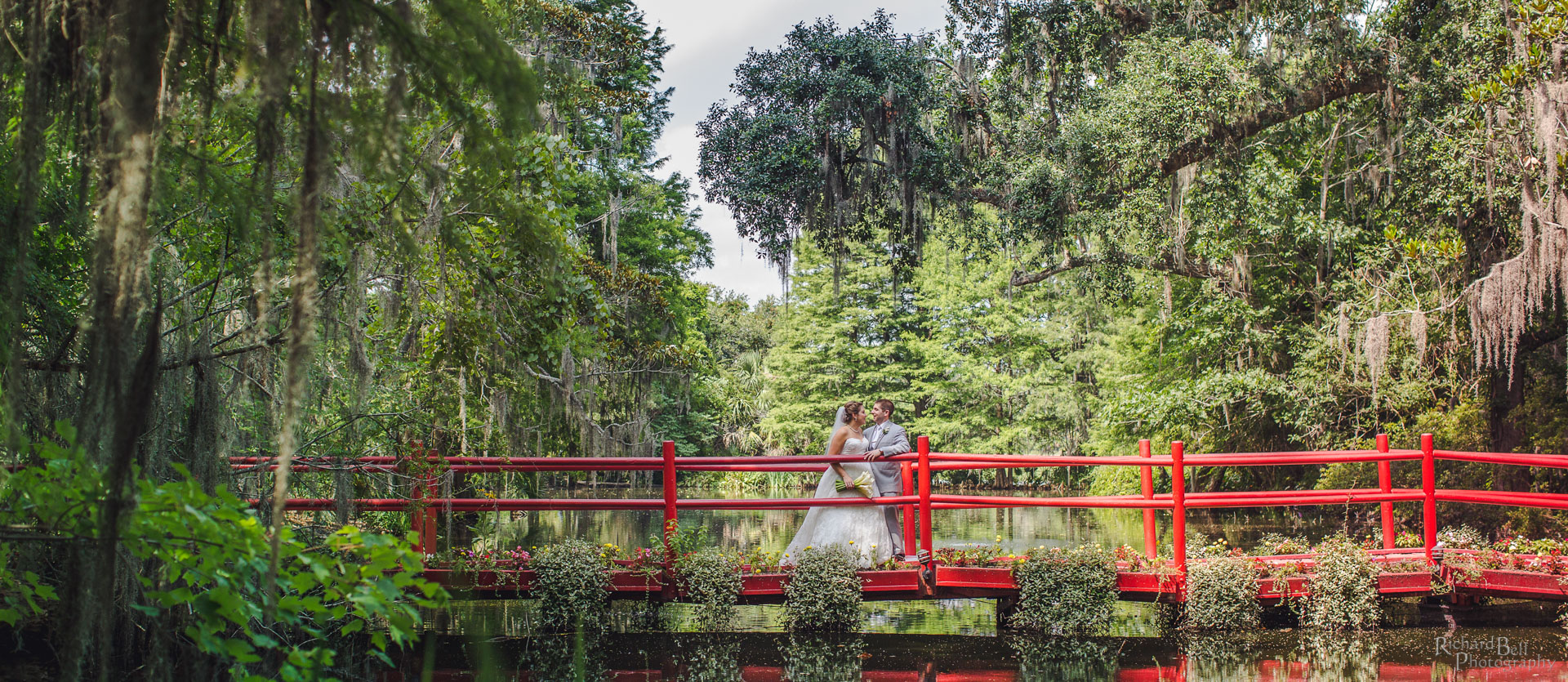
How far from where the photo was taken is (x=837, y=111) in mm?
14266

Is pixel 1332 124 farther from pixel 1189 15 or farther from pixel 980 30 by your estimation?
pixel 980 30

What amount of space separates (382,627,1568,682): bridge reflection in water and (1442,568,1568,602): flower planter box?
0.90 ft

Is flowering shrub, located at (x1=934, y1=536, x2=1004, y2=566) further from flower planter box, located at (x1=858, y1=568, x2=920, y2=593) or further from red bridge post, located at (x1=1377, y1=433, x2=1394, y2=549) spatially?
red bridge post, located at (x1=1377, y1=433, x2=1394, y2=549)

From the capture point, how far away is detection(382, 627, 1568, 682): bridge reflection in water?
19.5 feet

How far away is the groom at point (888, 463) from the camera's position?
7613mm

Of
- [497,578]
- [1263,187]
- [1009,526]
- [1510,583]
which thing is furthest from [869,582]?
[1009,526]

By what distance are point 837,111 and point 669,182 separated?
16.8 meters

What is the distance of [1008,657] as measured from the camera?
6461 mm

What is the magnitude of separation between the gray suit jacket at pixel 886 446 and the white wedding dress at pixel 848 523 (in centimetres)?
7

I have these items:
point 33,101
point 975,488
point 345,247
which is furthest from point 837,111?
point 975,488

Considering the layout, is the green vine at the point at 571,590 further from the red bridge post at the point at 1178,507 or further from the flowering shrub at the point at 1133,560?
the red bridge post at the point at 1178,507

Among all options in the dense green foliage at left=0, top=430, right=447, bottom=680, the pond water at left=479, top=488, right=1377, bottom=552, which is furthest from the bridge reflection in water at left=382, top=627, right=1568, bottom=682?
the pond water at left=479, top=488, right=1377, bottom=552

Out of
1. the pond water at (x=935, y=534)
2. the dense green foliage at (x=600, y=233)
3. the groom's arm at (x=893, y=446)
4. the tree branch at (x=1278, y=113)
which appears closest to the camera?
the dense green foliage at (x=600, y=233)

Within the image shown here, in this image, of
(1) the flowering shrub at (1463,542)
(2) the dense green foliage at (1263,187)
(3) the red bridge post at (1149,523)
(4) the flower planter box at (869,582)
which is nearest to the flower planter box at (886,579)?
(4) the flower planter box at (869,582)
